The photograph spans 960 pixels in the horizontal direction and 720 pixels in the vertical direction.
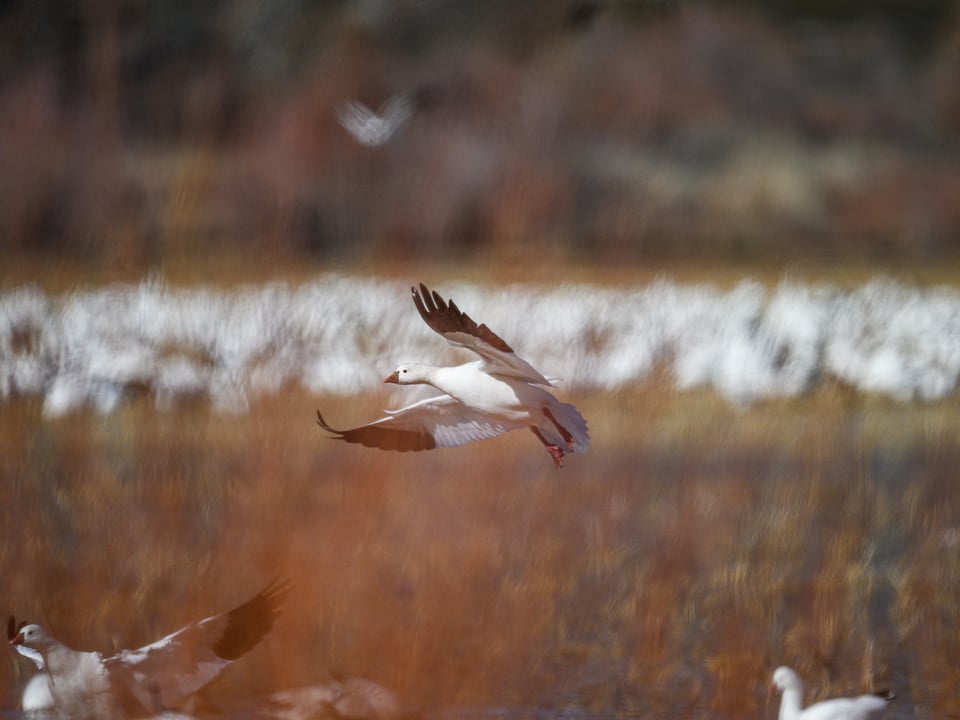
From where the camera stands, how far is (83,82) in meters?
5.92

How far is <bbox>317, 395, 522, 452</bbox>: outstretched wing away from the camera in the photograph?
423cm

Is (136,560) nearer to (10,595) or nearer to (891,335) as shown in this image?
(10,595)

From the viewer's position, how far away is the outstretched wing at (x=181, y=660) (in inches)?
155

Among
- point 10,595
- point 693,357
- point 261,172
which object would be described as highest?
point 261,172

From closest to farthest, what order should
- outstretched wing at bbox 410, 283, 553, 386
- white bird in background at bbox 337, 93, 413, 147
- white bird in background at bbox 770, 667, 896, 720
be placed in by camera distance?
outstretched wing at bbox 410, 283, 553, 386 < white bird in background at bbox 770, 667, 896, 720 < white bird in background at bbox 337, 93, 413, 147

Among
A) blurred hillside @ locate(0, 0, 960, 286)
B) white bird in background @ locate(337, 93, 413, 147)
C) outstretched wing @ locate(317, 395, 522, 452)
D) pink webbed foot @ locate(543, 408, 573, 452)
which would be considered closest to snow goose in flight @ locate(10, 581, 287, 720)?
outstretched wing @ locate(317, 395, 522, 452)

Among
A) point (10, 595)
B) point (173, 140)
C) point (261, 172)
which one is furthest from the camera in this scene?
point (261, 172)

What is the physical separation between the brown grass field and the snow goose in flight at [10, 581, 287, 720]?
13.9 inches

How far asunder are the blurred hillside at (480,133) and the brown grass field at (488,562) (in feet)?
2.23

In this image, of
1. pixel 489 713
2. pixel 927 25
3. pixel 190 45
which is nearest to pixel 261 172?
pixel 190 45

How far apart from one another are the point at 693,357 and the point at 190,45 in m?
2.58

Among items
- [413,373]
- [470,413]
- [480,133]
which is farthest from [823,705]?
[480,133]

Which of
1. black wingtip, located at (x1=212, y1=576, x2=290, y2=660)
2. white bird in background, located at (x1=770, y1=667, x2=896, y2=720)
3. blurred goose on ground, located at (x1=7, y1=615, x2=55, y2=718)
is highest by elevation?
black wingtip, located at (x1=212, y1=576, x2=290, y2=660)

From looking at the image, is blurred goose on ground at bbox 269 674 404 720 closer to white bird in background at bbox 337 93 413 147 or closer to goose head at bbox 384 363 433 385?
goose head at bbox 384 363 433 385
